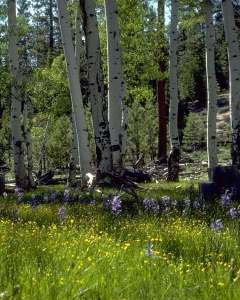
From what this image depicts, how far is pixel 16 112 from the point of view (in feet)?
57.1

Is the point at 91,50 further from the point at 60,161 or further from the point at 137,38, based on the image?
the point at 60,161

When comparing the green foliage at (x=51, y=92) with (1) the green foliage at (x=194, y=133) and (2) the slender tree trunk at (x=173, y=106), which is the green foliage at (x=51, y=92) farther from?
(1) the green foliage at (x=194, y=133)

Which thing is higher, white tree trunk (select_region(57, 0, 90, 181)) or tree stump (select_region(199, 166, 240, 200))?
white tree trunk (select_region(57, 0, 90, 181))

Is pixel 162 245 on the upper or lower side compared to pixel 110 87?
lower

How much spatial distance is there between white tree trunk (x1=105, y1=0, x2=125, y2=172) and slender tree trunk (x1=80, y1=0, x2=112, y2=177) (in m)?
0.29

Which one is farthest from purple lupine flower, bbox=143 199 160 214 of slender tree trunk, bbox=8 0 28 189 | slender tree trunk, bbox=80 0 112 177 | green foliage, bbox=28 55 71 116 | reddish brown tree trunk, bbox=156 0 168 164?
reddish brown tree trunk, bbox=156 0 168 164

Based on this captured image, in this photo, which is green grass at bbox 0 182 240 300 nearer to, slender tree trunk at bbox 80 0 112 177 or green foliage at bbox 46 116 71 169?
slender tree trunk at bbox 80 0 112 177

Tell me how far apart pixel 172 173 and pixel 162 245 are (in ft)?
44.6

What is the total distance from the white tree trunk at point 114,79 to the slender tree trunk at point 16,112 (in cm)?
375

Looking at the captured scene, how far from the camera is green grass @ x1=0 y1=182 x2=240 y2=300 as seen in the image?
3.60 m

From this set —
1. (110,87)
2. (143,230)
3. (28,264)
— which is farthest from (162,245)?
(110,87)

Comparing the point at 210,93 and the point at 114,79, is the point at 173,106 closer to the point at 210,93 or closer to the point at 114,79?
the point at 210,93

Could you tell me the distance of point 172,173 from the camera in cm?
1894

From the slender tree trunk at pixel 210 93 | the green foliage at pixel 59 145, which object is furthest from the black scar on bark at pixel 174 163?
the green foliage at pixel 59 145
